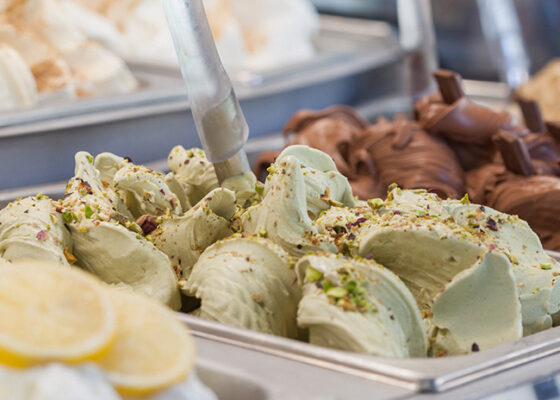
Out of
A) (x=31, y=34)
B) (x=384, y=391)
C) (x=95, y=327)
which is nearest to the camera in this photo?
(x=95, y=327)

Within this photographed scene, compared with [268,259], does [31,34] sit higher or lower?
higher

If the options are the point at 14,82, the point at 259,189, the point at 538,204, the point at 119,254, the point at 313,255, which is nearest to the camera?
the point at 313,255

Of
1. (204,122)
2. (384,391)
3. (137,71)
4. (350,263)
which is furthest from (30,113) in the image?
(384,391)

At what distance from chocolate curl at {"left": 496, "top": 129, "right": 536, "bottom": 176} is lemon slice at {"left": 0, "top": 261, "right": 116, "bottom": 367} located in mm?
1364

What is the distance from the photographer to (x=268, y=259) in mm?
1162

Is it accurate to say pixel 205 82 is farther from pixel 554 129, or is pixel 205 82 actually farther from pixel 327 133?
pixel 554 129

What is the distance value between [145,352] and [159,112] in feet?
5.72

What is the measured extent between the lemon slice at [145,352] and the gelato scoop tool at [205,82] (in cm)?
58

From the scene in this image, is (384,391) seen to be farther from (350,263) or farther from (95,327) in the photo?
(95,327)

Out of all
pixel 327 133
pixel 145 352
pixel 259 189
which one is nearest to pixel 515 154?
pixel 327 133

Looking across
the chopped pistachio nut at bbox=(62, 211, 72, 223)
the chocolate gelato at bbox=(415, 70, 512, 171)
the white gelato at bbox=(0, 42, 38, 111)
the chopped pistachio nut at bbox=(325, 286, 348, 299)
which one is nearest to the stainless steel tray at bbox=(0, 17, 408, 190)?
the white gelato at bbox=(0, 42, 38, 111)

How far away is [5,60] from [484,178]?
141cm

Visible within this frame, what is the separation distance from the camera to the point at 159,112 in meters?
2.44

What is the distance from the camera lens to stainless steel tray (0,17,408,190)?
2188 millimetres
